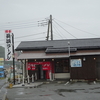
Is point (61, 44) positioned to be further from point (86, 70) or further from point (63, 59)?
point (86, 70)

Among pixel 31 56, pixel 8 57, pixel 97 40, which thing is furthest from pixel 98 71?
pixel 8 57

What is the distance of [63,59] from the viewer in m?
26.6

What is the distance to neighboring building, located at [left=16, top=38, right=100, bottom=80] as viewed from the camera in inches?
905

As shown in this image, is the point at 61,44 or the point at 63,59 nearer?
the point at 63,59

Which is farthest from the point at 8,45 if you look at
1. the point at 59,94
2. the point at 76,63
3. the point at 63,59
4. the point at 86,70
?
the point at 59,94

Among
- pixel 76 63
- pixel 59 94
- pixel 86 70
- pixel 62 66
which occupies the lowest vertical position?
pixel 59 94

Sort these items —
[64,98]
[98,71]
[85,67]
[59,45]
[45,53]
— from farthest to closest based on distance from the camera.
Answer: [59,45] < [45,53] < [98,71] < [85,67] < [64,98]

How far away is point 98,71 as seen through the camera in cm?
2444

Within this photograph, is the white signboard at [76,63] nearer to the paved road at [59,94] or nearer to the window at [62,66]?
the window at [62,66]

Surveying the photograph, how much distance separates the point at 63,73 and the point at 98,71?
435cm

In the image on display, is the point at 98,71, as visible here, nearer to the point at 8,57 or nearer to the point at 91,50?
the point at 91,50

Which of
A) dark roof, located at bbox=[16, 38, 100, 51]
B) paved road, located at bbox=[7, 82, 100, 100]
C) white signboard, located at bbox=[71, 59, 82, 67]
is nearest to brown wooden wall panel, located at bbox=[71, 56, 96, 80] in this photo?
white signboard, located at bbox=[71, 59, 82, 67]

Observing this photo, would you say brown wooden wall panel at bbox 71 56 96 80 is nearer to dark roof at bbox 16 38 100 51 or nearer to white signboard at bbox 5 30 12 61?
dark roof at bbox 16 38 100 51

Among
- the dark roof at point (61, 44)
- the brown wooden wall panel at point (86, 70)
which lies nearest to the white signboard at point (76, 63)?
the brown wooden wall panel at point (86, 70)
